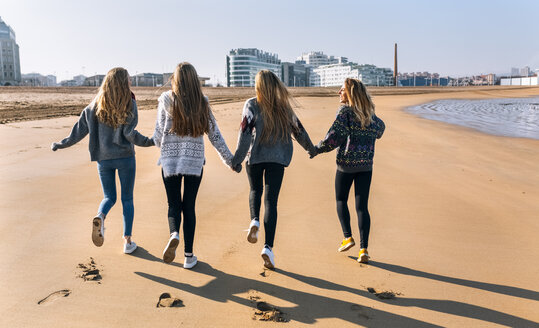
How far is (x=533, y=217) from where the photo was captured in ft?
19.1

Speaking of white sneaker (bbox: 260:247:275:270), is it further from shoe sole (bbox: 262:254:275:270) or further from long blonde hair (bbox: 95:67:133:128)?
long blonde hair (bbox: 95:67:133:128)

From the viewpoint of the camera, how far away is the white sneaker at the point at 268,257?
4043 millimetres

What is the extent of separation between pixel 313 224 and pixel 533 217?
291 cm

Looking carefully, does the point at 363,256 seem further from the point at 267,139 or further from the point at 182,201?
the point at 182,201

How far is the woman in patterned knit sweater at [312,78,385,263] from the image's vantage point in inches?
165

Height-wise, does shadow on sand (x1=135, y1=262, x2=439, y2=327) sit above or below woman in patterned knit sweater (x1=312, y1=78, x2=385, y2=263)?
below

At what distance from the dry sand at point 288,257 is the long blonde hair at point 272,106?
4.17ft

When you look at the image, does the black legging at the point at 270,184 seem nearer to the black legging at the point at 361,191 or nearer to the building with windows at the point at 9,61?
the black legging at the point at 361,191

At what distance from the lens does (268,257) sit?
4043 millimetres

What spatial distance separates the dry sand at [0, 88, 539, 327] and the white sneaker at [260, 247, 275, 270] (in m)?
0.08

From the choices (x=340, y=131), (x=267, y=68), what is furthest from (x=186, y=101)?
(x=267, y=68)

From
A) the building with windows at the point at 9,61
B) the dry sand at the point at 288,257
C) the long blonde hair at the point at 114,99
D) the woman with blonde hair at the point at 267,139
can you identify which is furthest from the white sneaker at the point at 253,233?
→ the building with windows at the point at 9,61

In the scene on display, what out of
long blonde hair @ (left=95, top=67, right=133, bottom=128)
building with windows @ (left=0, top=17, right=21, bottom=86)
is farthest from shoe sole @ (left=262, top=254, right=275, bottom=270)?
building with windows @ (left=0, top=17, right=21, bottom=86)

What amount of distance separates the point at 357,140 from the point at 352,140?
A: 1.8 inches
